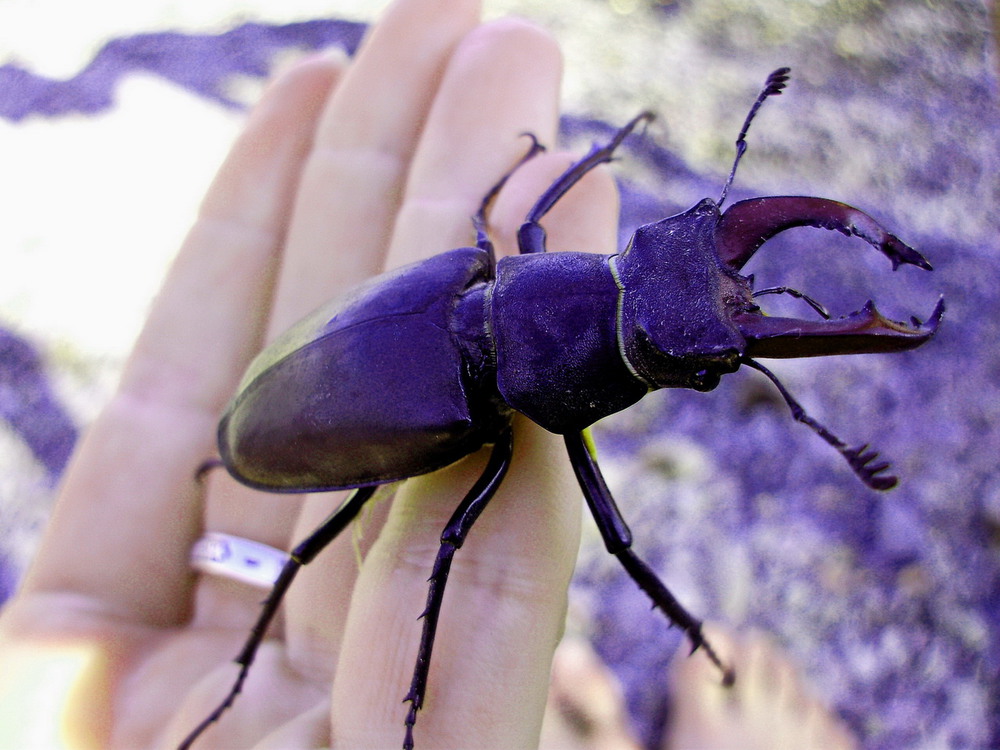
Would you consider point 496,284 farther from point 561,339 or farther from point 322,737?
point 322,737

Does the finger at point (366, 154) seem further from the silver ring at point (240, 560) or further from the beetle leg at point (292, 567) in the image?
the beetle leg at point (292, 567)

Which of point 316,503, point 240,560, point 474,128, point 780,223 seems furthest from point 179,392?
point 780,223

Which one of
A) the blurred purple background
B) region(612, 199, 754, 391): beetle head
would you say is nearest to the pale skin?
the blurred purple background

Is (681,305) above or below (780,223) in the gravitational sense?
below

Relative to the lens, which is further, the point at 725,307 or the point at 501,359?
the point at 501,359

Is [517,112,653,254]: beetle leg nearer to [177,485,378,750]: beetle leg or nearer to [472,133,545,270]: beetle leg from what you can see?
[472,133,545,270]: beetle leg

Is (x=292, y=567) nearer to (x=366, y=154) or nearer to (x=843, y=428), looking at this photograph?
(x=366, y=154)

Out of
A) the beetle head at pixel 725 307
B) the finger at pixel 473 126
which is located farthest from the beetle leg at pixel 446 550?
the finger at pixel 473 126
